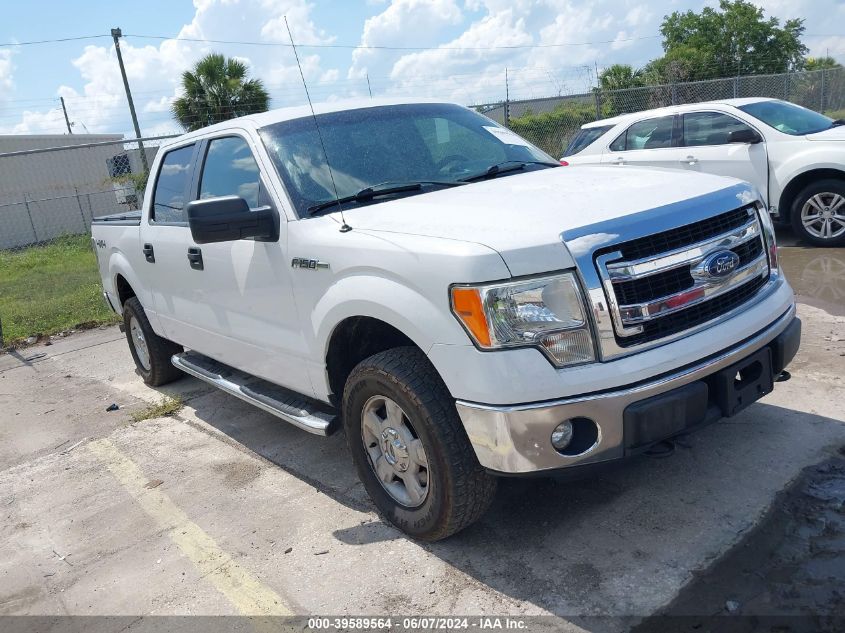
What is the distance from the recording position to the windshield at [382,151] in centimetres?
382

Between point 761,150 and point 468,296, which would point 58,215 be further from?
point 468,296

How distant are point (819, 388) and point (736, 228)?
1.83m

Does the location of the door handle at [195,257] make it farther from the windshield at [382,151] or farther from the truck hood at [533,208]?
the truck hood at [533,208]

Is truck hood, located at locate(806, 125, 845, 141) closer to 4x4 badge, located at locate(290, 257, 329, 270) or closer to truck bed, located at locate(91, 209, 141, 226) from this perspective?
4x4 badge, located at locate(290, 257, 329, 270)

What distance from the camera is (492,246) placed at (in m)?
2.78

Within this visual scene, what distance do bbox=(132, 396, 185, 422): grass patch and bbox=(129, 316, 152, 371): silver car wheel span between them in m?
0.53

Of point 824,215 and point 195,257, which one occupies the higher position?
point 195,257

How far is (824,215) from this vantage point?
8.12 m

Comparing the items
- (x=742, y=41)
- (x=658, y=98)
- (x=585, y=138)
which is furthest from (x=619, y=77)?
(x=585, y=138)

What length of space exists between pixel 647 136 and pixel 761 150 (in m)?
1.47

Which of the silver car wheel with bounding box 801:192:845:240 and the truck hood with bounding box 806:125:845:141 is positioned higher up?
the truck hood with bounding box 806:125:845:141

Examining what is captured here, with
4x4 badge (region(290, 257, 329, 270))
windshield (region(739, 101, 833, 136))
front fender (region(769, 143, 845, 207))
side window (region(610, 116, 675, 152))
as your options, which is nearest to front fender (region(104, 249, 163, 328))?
4x4 badge (region(290, 257, 329, 270))

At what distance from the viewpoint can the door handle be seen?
4.56 m

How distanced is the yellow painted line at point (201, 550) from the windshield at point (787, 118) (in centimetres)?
765
